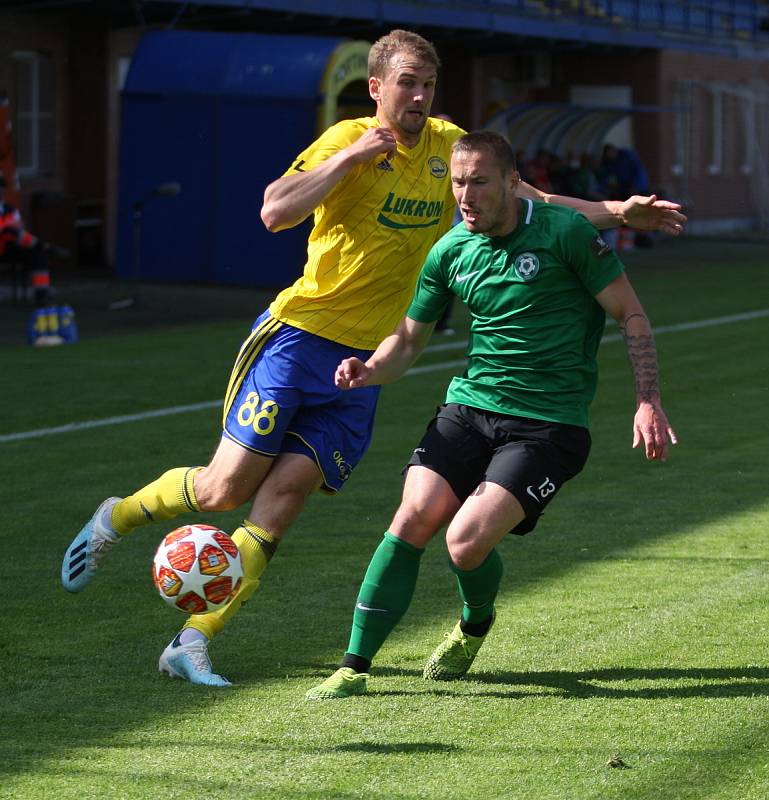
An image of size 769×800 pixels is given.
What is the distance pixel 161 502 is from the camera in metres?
6.39

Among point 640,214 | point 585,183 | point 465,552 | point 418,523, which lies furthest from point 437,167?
point 585,183

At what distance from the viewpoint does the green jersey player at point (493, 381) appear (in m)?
5.71

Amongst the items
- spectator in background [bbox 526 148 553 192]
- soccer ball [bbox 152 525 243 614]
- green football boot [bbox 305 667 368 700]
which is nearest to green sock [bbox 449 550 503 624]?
green football boot [bbox 305 667 368 700]

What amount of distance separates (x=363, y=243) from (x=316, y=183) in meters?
0.48

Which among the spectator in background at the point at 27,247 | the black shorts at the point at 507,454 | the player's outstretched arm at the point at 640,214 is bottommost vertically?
the spectator in background at the point at 27,247

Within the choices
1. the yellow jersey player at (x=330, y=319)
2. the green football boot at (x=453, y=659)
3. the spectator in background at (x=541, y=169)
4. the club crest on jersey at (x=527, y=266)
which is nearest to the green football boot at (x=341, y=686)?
the green football boot at (x=453, y=659)

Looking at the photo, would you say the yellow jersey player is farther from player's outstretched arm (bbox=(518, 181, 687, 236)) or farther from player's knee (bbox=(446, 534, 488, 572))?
player's knee (bbox=(446, 534, 488, 572))

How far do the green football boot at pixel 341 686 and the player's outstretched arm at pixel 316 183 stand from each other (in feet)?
4.91

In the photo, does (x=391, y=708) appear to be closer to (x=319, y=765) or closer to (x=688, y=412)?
(x=319, y=765)

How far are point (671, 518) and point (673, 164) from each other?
107 feet

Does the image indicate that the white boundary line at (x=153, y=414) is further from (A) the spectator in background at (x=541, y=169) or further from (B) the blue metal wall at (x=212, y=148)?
(A) the spectator in background at (x=541, y=169)

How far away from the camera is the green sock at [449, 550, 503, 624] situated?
589 cm

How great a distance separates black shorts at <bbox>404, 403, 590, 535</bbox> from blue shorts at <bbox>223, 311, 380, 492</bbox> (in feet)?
1.28

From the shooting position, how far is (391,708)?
5559mm
